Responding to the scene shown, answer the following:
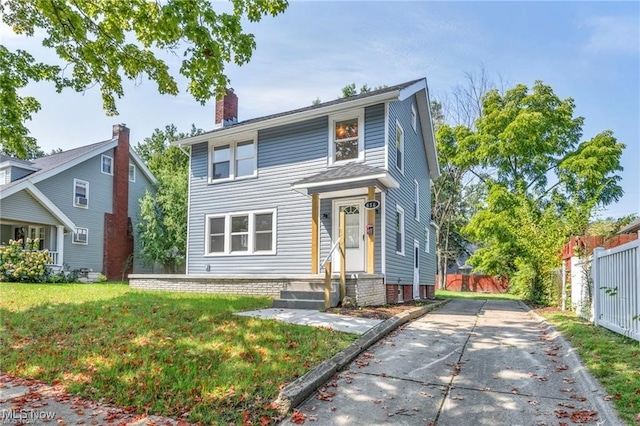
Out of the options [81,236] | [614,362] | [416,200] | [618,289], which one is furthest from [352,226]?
[81,236]

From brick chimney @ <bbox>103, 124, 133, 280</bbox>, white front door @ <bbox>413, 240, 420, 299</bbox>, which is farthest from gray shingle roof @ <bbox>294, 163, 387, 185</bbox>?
brick chimney @ <bbox>103, 124, 133, 280</bbox>

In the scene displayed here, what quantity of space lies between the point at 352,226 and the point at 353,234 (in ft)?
0.77

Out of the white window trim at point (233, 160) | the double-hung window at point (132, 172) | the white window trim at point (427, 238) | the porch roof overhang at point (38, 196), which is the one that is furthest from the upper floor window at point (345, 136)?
the double-hung window at point (132, 172)

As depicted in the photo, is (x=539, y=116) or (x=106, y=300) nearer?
(x=106, y=300)

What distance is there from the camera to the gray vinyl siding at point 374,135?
1119cm

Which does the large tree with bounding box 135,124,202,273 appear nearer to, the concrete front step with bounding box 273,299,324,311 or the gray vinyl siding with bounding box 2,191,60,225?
the gray vinyl siding with bounding box 2,191,60,225

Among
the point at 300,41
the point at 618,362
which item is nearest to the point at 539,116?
the point at 300,41

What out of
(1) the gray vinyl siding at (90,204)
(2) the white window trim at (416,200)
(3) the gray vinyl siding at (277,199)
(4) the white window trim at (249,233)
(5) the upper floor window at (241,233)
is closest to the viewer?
(3) the gray vinyl siding at (277,199)

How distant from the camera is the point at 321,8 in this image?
8930 mm

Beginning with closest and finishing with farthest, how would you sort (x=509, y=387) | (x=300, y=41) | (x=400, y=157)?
(x=509, y=387) < (x=300, y=41) < (x=400, y=157)

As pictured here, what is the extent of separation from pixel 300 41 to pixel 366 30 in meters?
1.79

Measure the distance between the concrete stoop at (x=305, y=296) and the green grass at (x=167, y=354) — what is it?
1693mm

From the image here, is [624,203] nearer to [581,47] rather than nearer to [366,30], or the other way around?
[581,47]

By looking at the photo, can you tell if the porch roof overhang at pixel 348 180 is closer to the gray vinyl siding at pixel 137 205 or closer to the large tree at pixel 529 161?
the large tree at pixel 529 161
